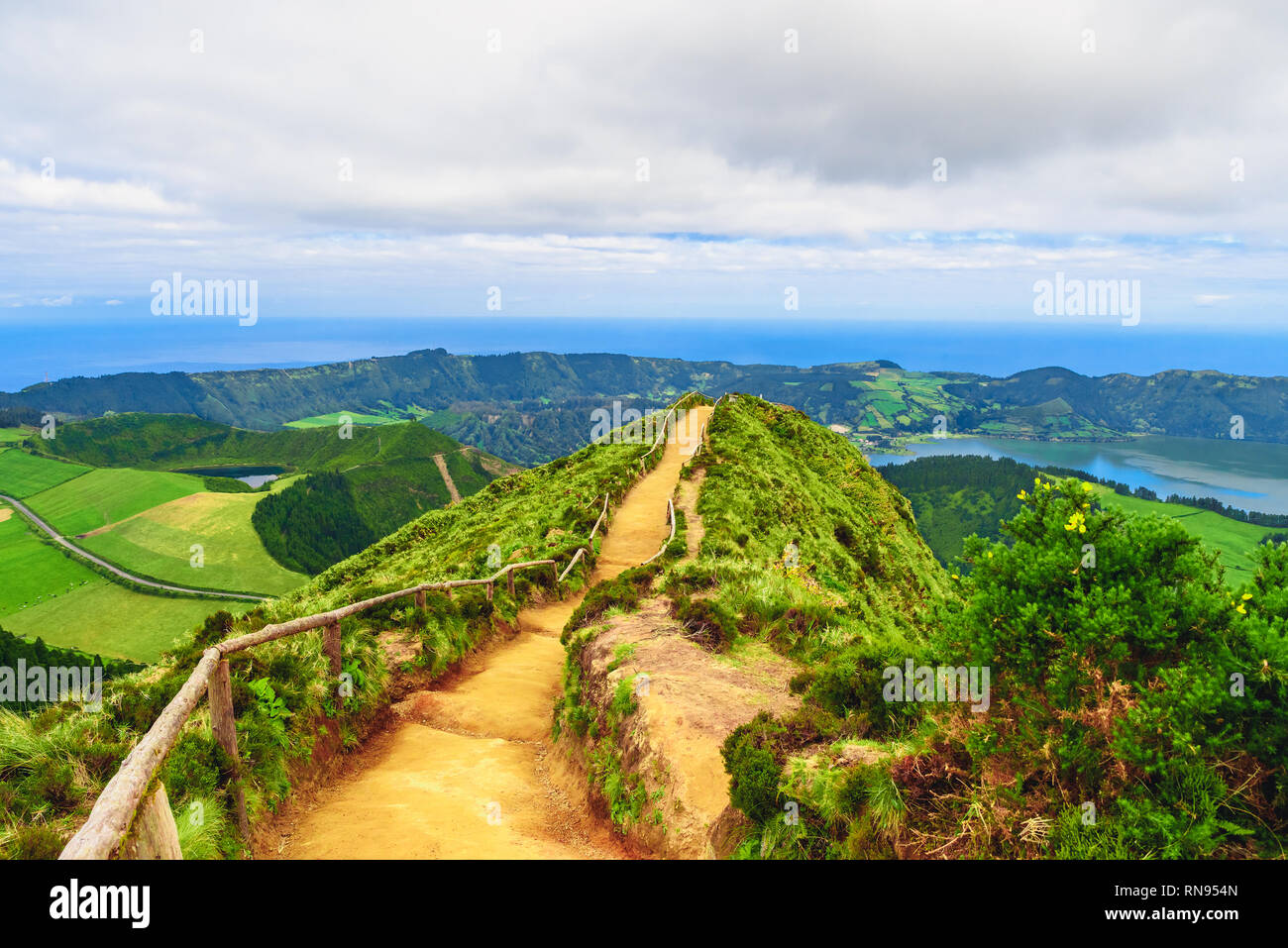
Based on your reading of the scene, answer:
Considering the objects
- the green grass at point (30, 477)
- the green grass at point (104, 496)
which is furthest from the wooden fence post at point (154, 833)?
the green grass at point (30, 477)

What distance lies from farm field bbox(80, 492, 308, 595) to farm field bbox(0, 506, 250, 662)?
7.47 meters

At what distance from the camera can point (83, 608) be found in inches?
4427

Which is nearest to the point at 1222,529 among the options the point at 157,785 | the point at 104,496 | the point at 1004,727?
the point at 1004,727

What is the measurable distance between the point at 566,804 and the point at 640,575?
7.65 meters

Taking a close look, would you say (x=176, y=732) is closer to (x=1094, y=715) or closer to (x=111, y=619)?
(x=1094, y=715)

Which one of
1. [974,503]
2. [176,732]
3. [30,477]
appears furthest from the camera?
[30,477]

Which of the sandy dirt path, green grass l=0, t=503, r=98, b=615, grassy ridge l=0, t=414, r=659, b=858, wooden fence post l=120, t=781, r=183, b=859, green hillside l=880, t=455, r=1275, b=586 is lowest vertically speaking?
green grass l=0, t=503, r=98, b=615

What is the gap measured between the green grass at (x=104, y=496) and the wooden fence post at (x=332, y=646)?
7277 inches

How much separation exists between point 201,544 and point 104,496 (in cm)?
5096

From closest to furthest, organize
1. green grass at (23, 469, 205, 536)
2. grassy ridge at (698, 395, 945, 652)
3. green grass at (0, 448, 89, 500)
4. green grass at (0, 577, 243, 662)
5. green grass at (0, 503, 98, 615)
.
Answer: grassy ridge at (698, 395, 945, 652)
green grass at (0, 577, 243, 662)
green grass at (0, 503, 98, 615)
green grass at (23, 469, 205, 536)
green grass at (0, 448, 89, 500)

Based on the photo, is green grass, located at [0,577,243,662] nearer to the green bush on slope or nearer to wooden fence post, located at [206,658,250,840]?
wooden fence post, located at [206,658,250,840]

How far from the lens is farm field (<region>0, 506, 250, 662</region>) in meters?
101

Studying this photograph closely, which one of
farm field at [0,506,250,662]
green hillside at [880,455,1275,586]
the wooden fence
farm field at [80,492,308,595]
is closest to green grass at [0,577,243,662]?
farm field at [0,506,250,662]
